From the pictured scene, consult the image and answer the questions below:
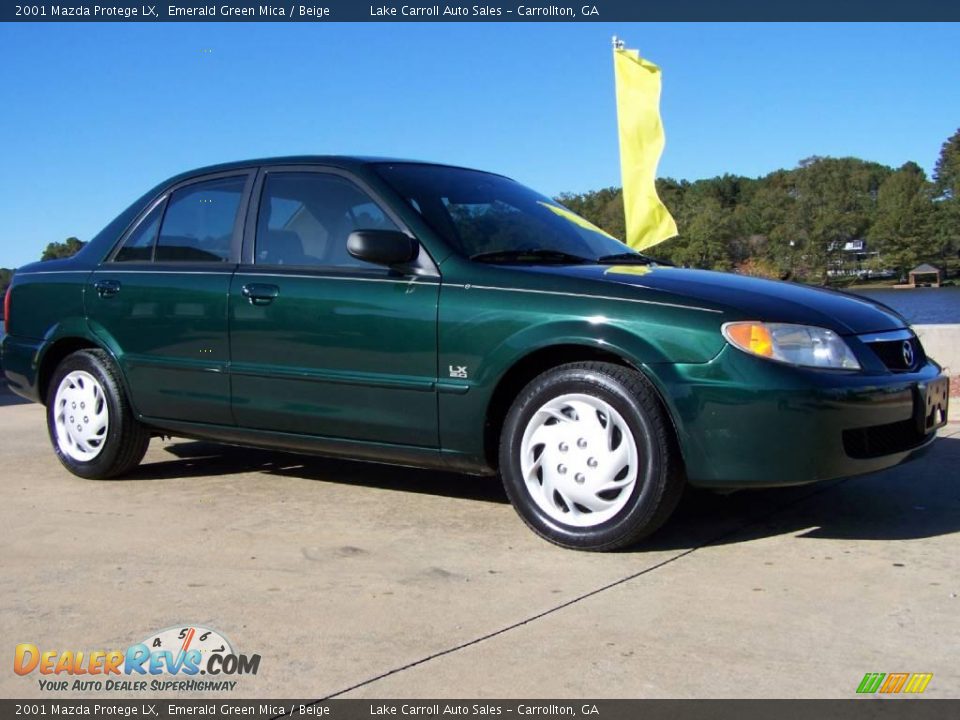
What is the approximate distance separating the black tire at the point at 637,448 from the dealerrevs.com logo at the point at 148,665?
139 centimetres

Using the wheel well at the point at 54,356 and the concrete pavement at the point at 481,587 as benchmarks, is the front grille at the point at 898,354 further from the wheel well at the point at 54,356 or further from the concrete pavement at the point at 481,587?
the wheel well at the point at 54,356

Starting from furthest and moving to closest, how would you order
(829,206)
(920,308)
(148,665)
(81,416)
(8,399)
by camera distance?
1. (829,206)
2. (920,308)
3. (8,399)
4. (81,416)
5. (148,665)

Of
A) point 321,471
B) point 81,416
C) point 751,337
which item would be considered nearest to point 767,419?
point 751,337

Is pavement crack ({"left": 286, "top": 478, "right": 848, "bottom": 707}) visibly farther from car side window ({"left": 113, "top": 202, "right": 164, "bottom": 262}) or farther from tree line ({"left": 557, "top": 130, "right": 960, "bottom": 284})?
tree line ({"left": 557, "top": 130, "right": 960, "bottom": 284})

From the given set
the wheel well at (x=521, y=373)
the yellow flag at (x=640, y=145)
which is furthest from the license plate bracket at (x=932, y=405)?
the yellow flag at (x=640, y=145)

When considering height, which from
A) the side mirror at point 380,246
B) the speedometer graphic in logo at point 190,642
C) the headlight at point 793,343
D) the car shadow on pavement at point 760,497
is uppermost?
the side mirror at point 380,246

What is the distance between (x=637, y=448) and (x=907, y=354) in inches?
48.5

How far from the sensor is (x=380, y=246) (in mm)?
4074

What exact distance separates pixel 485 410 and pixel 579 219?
5.06 feet

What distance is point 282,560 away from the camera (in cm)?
374

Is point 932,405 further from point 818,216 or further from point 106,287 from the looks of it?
point 818,216

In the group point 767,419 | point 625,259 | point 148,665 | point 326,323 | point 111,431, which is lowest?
point 148,665

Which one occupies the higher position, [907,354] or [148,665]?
[907,354]
